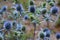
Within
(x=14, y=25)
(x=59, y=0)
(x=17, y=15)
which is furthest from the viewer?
(x=59, y=0)

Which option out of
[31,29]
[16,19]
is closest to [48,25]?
[31,29]

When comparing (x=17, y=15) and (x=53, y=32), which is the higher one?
(x=17, y=15)

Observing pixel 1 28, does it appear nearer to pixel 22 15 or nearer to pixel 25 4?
pixel 22 15

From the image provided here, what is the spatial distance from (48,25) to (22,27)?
800 mm

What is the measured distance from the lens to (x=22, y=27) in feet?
8.20

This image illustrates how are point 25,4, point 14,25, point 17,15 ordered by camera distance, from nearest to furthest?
point 14,25
point 17,15
point 25,4

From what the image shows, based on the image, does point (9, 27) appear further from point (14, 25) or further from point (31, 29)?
point (31, 29)

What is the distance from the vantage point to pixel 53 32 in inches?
122

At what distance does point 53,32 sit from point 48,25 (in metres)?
0.17

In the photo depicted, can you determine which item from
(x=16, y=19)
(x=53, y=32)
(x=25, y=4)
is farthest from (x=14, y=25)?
(x=25, y=4)

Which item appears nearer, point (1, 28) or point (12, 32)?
point (12, 32)

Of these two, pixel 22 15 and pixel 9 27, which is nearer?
pixel 9 27

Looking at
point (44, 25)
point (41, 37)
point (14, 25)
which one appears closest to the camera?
point (41, 37)

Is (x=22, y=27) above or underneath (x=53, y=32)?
above
